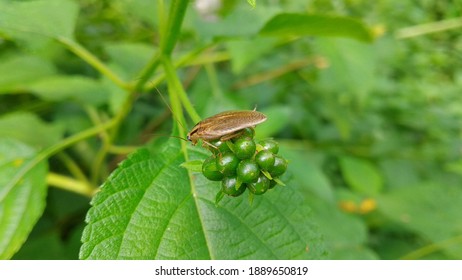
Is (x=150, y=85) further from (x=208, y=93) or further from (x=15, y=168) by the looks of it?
(x=208, y=93)

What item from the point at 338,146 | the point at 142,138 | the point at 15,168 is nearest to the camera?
the point at 15,168

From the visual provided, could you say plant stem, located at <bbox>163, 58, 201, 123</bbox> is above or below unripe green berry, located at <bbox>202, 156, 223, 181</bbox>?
above

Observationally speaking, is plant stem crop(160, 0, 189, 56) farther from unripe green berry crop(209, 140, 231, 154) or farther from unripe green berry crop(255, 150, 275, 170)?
unripe green berry crop(255, 150, 275, 170)

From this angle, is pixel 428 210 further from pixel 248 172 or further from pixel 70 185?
pixel 248 172

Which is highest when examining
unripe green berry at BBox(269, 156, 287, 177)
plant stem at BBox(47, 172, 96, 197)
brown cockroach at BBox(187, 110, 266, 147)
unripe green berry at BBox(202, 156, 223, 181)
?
brown cockroach at BBox(187, 110, 266, 147)

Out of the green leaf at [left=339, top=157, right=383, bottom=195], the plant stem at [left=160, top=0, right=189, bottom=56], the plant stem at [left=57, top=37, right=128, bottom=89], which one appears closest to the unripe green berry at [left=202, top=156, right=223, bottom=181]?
the plant stem at [left=160, top=0, right=189, bottom=56]

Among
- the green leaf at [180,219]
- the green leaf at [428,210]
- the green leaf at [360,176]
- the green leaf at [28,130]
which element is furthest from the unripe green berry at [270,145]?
the green leaf at [360,176]

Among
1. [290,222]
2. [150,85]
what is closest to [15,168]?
[150,85]

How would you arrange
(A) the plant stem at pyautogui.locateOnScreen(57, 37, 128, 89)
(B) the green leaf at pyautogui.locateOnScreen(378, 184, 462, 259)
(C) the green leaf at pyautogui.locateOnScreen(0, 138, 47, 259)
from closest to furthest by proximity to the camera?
(C) the green leaf at pyautogui.locateOnScreen(0, 138, 47, 259) < (A) the plant stem at pyautogui.locateOnScreen(57, 37, 128, 89) < (B) the green leaf at pyautogui.locateOnScreen(378, 184, 462, 259)
